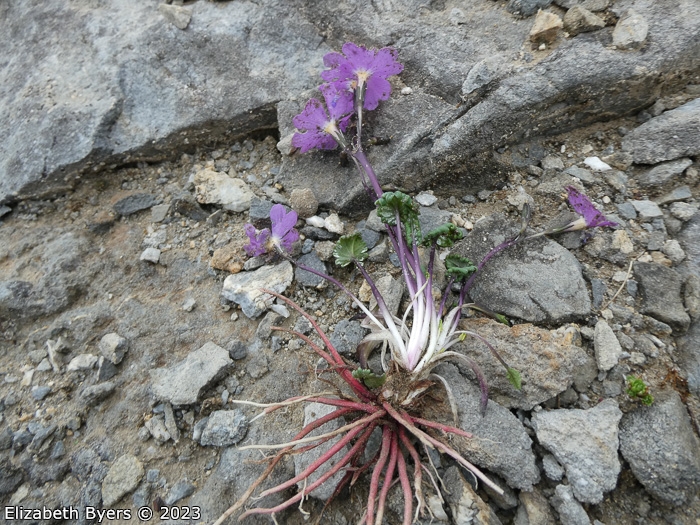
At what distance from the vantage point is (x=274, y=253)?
7.82ft

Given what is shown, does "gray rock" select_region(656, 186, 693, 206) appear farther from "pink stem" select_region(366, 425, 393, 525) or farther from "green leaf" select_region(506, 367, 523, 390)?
"pink stem" select_region(366, 425, 393, 525)

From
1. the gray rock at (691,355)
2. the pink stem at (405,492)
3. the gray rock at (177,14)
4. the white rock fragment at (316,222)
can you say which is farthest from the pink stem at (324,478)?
the gray rock at (177,14)

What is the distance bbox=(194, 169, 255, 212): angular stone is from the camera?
2625 mm

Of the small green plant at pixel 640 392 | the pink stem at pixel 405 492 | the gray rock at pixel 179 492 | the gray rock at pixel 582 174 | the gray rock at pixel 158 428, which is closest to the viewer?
the pink stem at pixel 405 492

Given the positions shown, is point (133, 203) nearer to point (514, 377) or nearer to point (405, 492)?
point (405, 492)

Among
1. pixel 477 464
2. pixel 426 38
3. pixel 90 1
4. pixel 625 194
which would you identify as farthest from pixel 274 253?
pixel 90 1

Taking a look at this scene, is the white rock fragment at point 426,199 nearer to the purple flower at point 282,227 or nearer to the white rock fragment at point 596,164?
the purple flower at point 282,227

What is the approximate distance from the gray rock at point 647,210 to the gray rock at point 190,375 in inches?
83.5

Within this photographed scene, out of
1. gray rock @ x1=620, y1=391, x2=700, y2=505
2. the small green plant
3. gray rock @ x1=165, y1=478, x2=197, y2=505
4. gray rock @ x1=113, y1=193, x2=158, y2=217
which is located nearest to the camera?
gray rock @ x1=620, y1=391, x2=700, y2=505

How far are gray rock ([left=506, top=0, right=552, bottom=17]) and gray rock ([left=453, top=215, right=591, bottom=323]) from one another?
1286 millimetres

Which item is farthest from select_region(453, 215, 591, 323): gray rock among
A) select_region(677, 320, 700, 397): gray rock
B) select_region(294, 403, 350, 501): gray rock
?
select_region(294, 403, 350, 501): gray rock

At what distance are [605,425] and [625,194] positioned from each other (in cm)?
120

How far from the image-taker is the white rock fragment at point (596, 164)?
2400 millimetres

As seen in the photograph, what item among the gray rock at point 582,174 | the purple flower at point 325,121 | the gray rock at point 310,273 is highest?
the purple flower at point 325,121
